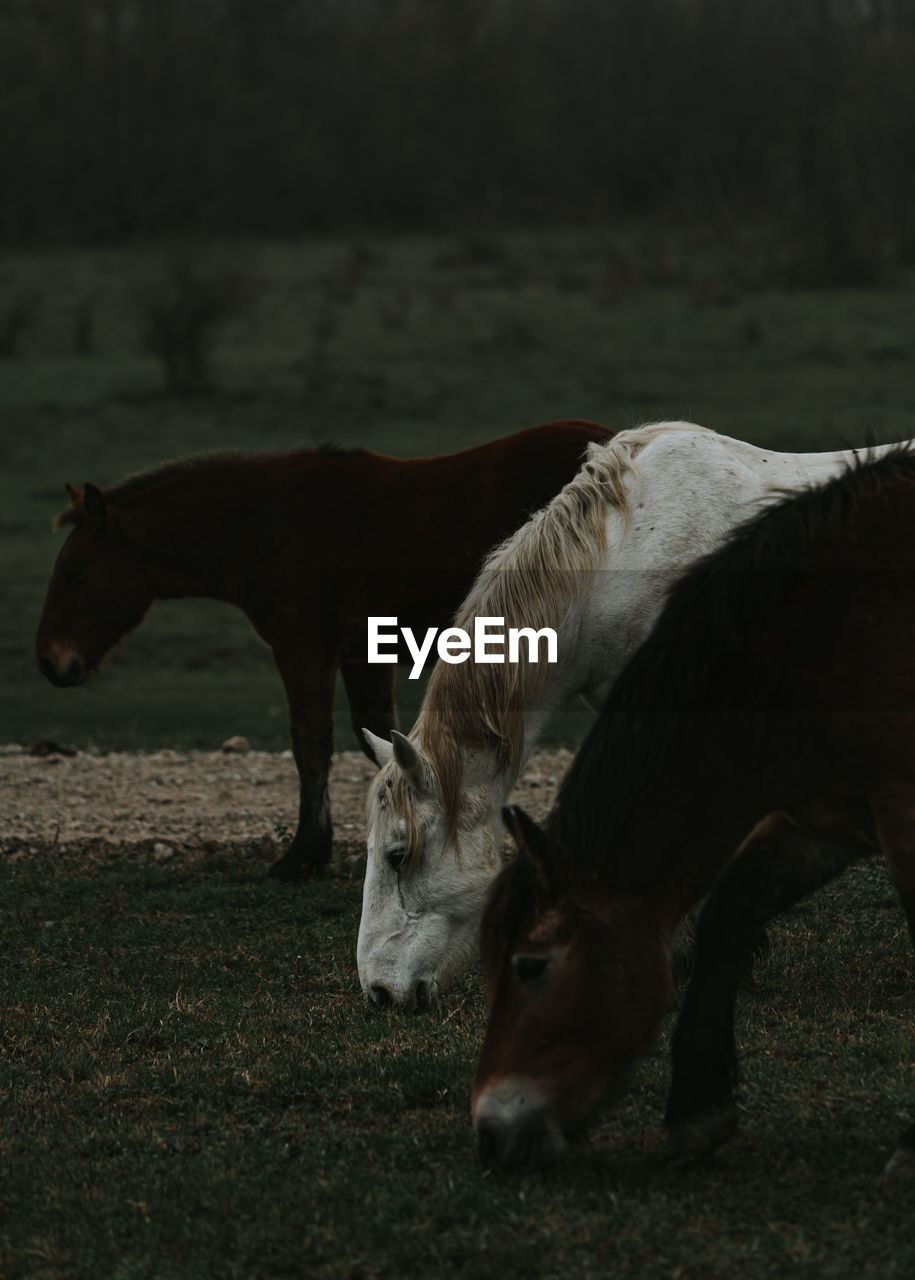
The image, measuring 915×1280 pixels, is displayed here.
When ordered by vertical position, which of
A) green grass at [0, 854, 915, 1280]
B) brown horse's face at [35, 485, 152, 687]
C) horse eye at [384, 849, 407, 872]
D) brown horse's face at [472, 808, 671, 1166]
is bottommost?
green grass at [0, 854, 915, 1280]

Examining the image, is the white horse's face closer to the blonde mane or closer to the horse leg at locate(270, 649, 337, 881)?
the blonde mane

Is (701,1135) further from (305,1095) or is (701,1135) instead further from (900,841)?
(305,1095)

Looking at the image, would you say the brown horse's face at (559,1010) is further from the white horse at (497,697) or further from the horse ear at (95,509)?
the horse ear at (95,509)

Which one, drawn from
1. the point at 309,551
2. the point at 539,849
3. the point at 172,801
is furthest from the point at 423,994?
the point at 172,801

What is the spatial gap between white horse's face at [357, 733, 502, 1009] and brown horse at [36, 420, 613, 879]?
6.07ft

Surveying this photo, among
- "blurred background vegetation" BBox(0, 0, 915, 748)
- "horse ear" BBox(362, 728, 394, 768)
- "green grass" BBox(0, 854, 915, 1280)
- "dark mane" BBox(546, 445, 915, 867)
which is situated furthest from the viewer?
"blurred background vegetation" BBox(0, 0, 915, 748)

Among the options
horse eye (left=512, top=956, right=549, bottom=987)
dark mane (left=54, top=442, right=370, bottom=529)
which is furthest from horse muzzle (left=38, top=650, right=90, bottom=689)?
horse eye (left=512, top=956, right=549, bottom=987)

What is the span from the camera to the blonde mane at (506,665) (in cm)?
450

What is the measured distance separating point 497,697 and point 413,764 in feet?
1.04

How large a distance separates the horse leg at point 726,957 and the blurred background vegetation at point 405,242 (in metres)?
2.43

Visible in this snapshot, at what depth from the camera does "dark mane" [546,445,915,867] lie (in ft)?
11.3

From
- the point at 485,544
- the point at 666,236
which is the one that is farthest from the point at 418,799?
the point at 666,236

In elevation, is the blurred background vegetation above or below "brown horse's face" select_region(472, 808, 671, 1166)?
above

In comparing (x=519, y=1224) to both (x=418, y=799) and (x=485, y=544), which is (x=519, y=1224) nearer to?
(x=418, y=799)
